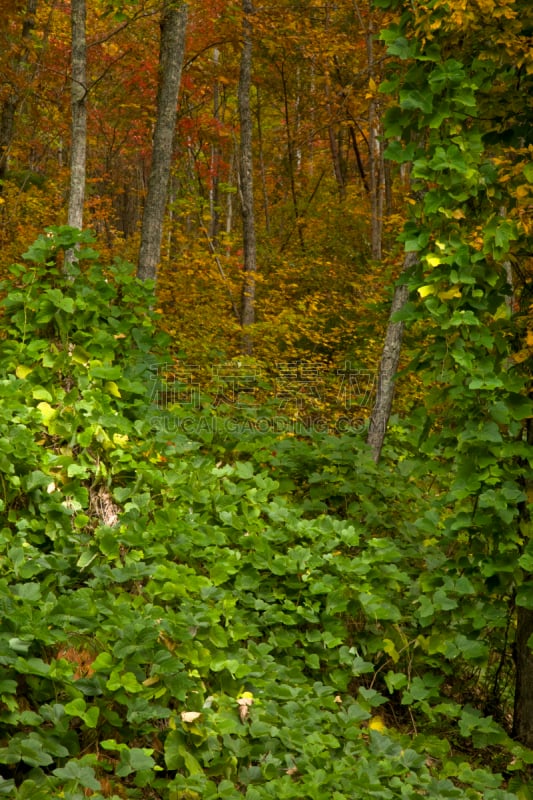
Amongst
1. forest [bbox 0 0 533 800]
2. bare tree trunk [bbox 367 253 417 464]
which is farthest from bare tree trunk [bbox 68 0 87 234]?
bare tree trunk [bbox 367 253 417 464]

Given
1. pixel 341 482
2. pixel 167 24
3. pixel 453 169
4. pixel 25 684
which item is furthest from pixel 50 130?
pixel 25 684

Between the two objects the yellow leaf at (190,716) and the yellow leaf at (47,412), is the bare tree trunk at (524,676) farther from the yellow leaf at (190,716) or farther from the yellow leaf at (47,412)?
the yellow leaf at (47,412)

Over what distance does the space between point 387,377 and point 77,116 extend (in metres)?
3.81

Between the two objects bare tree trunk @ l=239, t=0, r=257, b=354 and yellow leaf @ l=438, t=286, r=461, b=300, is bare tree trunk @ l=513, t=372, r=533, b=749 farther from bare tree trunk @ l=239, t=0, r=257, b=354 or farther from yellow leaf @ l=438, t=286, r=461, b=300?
bare tree trunk @ l=239, t=0, r=257, b=354

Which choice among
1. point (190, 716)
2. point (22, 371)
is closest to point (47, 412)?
point (22, 371)

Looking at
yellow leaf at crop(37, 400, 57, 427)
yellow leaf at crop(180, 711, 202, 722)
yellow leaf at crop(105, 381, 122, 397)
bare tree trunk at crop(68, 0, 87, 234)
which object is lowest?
yellow leaf at crop(180, 711, 202, 722)

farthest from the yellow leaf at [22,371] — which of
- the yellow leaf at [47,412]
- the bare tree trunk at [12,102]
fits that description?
the bare tree trunk at [12,102]

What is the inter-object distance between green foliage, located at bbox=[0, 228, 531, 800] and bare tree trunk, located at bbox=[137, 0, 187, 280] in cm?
227

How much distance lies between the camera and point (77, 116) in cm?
753

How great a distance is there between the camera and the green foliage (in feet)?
10.6

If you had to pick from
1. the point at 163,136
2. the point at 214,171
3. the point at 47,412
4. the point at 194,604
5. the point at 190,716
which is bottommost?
the point at 190,716

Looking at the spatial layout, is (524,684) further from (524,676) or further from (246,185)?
(246,185)

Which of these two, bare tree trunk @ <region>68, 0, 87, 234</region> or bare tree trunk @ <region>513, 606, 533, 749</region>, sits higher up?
bare tree trunk @ <region>68, 0, 87, 234</region>

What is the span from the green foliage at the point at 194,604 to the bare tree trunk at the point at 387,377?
1.28 metres
